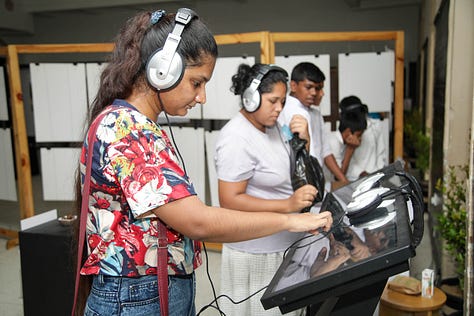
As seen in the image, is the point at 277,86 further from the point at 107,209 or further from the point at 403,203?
the point at 107,209

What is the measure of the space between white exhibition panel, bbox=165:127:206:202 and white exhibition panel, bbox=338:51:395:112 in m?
1.35

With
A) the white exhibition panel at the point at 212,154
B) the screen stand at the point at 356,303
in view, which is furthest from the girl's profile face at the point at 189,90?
the white exhibition panel at the point at 212,154

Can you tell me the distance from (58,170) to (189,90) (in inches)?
148

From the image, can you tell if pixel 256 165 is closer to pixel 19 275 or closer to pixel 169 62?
pixel 169 62

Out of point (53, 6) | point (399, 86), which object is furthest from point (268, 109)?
point (53, 6)

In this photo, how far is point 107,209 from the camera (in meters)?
1.08

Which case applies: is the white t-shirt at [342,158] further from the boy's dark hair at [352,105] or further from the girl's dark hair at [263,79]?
the girl's dark hair at [263,79]

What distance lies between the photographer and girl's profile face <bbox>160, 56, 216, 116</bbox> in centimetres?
109

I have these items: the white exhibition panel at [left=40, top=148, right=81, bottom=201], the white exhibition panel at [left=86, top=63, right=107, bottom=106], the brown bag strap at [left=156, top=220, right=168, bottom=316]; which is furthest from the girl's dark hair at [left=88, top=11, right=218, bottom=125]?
the white exhibition panel at [left=40, top=148, right=81, bottom=201]

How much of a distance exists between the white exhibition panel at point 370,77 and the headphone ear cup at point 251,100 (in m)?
2.36

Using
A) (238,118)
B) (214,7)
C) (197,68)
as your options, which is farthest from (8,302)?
(214,7)

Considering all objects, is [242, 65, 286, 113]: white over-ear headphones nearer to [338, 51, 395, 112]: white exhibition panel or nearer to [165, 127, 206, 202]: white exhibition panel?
[165, 127, 206, 202]: white exhibition panel

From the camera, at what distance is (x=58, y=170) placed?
4.47 metres

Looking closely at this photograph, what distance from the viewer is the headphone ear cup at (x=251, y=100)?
1.85 meters
